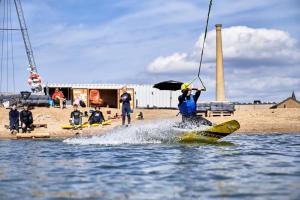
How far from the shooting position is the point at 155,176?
8891mm

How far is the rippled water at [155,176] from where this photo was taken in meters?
7.26

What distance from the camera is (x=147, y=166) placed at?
1037 centimetres

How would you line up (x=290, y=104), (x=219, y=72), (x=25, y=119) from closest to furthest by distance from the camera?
(x=25, y=119) → (x=290, y=104) → (x=219, y=72)

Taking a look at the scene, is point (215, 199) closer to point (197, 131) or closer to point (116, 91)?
point (197, 131)

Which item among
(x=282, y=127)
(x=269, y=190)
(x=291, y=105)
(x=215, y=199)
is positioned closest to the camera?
(x=215, y=199)

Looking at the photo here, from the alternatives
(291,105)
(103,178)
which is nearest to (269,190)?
(103,178)

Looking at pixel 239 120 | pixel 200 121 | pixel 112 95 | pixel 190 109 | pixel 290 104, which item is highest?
pixel 112 95

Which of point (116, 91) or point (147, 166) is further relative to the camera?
point (116, 91)

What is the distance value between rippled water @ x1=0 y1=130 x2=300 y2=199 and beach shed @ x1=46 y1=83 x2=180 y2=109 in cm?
3246

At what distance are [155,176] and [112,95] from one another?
40395 millimetres

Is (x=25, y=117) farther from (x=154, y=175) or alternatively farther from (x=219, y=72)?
(x=219, y=72)

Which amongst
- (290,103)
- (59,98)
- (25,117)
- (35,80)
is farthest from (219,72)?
(25,117)

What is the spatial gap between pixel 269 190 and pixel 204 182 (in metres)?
1.20

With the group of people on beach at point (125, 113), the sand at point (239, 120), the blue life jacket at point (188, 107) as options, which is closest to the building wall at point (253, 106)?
the sand at point (239, 120)
